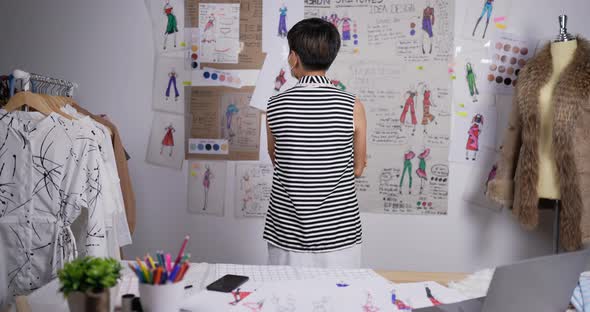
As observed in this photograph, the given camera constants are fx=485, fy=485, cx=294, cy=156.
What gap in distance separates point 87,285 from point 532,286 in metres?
0.81

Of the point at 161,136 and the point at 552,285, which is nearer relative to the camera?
the point at 552,285

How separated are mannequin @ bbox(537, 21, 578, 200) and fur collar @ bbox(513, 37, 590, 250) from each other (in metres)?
0.03

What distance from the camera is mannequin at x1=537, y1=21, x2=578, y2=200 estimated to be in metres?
2.36

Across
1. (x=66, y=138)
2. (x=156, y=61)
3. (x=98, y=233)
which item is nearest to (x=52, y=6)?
(x=156, y=61)

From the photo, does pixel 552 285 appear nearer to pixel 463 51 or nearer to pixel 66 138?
pixel 66 138

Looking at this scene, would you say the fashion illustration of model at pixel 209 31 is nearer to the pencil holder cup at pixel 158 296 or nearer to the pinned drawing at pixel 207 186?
the pinned drawing at pixel 207 186

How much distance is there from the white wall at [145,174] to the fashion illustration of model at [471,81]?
0.52 m

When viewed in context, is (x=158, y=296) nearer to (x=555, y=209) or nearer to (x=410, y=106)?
(x=410, y=106)

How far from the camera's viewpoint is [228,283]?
125 centimetres

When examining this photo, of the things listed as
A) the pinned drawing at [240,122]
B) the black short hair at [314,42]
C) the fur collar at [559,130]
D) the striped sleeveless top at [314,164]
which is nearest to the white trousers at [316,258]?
the striped sleeveless top at [314,164]

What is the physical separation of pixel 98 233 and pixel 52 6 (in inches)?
72.0

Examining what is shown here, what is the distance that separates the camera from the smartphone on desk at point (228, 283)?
1217mm

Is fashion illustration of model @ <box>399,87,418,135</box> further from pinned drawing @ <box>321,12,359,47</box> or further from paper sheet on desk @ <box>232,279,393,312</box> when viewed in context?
paper sheet on desk @ <box>232,279,393,312</box>

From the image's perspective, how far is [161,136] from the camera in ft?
9.73
